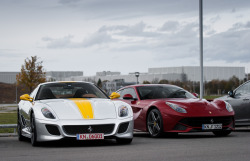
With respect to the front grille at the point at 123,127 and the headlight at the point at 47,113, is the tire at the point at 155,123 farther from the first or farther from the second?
the headlight at the point at 47,113

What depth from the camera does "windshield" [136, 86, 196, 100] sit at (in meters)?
12.4

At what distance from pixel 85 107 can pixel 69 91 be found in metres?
1.47

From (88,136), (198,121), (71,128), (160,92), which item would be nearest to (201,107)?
(198,121)

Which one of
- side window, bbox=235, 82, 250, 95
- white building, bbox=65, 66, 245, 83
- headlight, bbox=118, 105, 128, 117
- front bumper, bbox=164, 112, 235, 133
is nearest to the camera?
headlight, bbox=118, 105, 128, 117

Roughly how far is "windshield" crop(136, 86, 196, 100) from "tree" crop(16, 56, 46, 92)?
46.7m

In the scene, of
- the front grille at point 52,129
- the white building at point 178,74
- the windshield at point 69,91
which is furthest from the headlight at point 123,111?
the white building at point 178,74

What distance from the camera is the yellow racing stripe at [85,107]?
905 centimetres

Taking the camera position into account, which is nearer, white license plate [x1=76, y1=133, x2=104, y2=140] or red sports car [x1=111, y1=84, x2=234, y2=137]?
white license plate [x1=76, y1=133, x2=104, y2=140]

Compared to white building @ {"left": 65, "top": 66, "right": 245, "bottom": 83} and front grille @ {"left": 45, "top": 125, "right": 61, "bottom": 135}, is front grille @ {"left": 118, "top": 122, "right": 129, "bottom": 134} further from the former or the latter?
white building @ {"left": 65, "top": 66, "right": 245, "bottom": 83}

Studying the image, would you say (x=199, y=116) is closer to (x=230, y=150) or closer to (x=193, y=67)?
(x=230, y=150)

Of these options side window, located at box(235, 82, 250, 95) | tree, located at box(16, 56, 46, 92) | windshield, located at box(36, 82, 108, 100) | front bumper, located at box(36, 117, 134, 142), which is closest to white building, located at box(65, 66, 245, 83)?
tree, located at box(16, 56, 46, 92)

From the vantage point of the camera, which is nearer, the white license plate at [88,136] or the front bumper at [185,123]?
the white license plate at [88,136]

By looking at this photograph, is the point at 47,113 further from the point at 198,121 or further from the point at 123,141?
the point at 198,121

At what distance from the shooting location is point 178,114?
10914 millimetres
